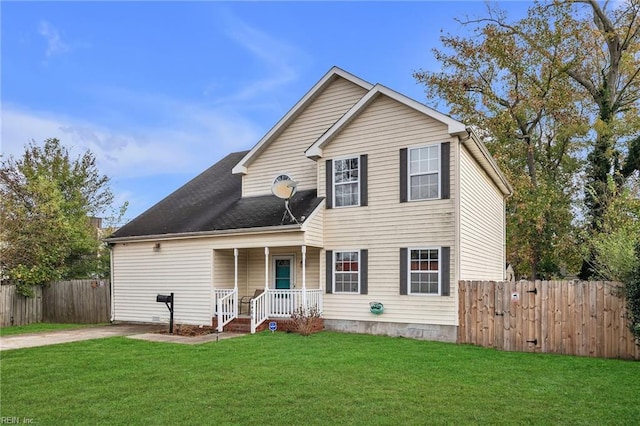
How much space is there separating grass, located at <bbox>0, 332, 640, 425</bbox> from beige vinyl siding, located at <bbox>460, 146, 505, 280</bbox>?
3277 mm

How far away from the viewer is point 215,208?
54.3 ft

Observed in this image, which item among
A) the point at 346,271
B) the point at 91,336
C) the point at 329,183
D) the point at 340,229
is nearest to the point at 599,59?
the point at 329,183

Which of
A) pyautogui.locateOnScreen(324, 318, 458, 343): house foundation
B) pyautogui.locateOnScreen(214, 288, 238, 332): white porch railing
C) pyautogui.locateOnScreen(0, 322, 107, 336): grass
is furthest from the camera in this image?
pyautogui.locateOnScreen(0, 322, 107, 336): grass

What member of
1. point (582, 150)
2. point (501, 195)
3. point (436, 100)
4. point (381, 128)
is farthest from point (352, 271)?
point (582, 150)

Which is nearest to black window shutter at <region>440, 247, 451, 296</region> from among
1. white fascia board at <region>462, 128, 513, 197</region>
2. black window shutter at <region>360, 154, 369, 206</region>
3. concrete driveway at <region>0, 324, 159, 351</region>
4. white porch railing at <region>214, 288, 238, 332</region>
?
black window shutter at <region>360, 154, 369, 206</region>

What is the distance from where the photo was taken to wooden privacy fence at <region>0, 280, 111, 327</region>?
666 inches

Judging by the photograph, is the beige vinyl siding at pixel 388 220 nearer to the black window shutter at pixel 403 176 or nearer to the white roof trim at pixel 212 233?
the black window shutter at pixel 403 176

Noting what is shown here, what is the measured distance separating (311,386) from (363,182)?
7.52m

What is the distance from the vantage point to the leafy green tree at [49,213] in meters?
17.5

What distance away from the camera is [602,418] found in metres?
5.66

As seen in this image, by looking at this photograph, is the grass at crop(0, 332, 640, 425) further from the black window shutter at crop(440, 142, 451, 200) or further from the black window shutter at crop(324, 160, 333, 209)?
the black window shutter at crop(324, 160, 333, 209)

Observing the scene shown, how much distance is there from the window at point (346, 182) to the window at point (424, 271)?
2.44m

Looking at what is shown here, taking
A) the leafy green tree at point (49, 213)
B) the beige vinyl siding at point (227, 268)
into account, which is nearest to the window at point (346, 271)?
the beige vinyl siding at point (227, 268)

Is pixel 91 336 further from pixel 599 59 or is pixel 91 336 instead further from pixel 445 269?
pixel 599 59
